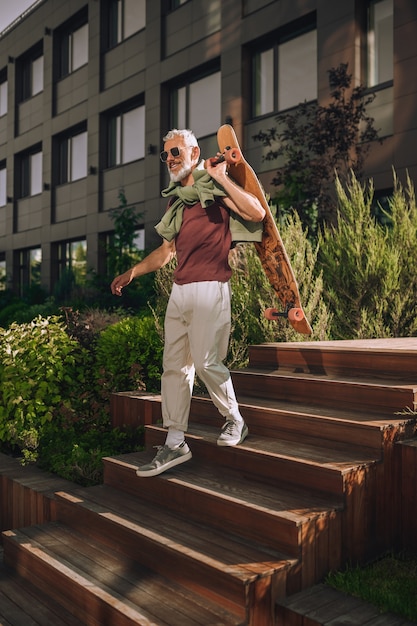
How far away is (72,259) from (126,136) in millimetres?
4994

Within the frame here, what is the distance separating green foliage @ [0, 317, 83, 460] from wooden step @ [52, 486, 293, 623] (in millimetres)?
1779

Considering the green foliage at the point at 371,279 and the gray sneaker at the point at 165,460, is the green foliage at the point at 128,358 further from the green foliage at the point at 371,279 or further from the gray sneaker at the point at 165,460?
the green foliage at the point at 371,279

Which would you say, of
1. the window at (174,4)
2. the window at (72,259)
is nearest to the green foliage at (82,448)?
the window at (72,259)

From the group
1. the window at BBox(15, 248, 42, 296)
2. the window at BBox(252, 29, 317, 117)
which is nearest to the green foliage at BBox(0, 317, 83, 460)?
the window at BBox(252, 29, 317, 117)

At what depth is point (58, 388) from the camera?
618cm

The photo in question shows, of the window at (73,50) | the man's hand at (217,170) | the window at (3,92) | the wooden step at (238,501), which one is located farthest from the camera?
the window at (3,92)

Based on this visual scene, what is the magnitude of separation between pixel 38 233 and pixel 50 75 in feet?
18.8

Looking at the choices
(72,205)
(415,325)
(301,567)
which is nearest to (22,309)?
(72,205)

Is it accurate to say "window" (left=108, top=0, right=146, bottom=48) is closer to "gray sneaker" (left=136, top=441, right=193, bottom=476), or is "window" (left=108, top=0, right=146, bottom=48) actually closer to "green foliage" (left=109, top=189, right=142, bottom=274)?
"green foliage" (left=109, top=189, right=142, bottom=274)

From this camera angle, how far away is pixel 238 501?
3459mm

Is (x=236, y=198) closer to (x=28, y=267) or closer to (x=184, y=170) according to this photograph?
(x=184, y=170)

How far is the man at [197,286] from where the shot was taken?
387 cm

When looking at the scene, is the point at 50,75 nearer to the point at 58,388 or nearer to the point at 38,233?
the point at 38,233

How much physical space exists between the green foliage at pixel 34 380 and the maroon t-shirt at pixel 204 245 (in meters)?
2.66
